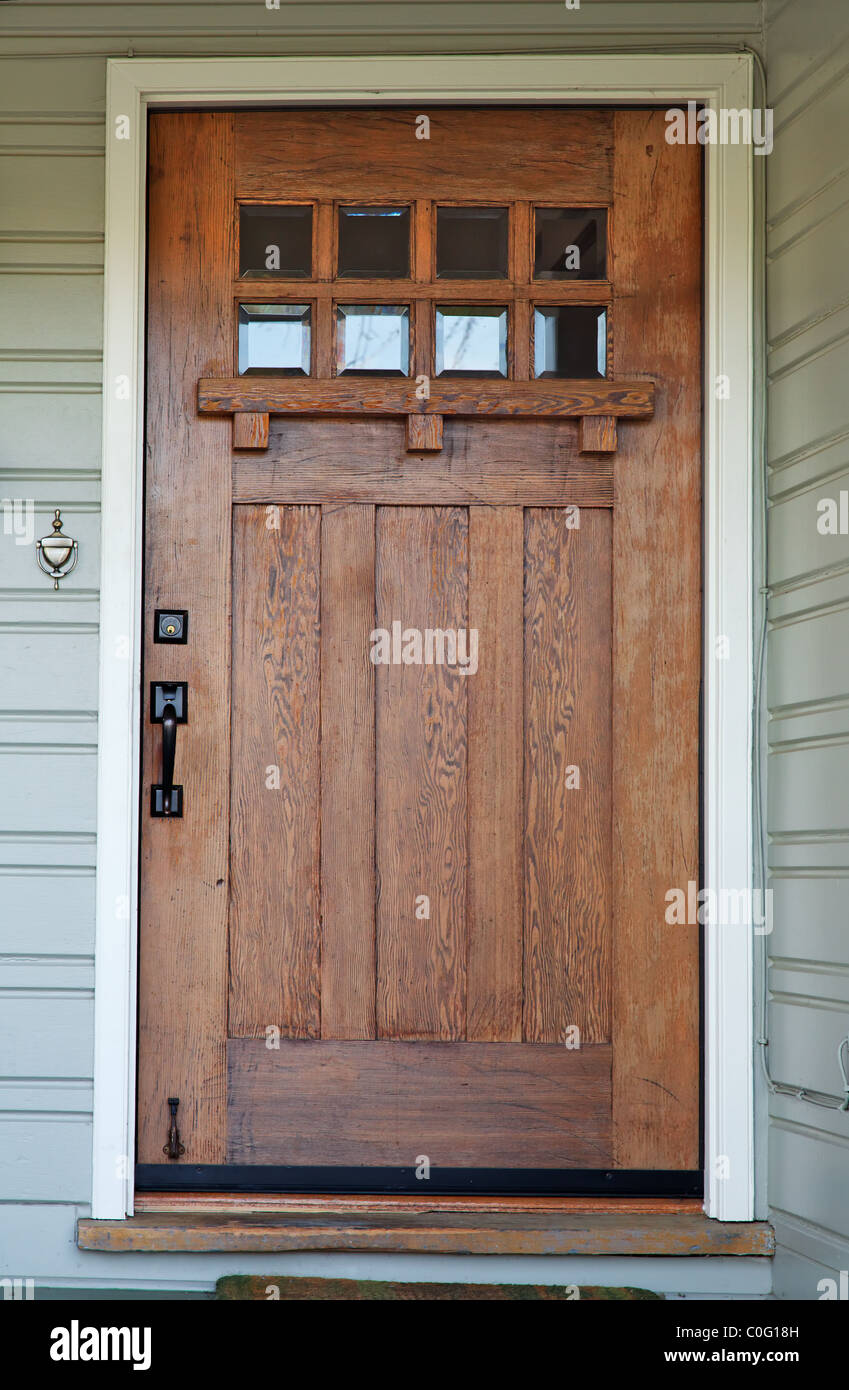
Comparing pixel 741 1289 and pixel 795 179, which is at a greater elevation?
pixel 795 179

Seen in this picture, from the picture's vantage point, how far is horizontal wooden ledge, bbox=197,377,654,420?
2.53m

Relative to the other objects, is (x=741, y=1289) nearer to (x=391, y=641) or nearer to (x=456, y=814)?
(x=456, y=814)

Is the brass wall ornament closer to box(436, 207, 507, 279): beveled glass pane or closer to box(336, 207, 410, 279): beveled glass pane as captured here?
box(336, 207, 410, 279): beveled glass pane

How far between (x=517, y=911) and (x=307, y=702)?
0.60 metres

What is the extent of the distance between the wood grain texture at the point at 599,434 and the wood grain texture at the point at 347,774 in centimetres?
47

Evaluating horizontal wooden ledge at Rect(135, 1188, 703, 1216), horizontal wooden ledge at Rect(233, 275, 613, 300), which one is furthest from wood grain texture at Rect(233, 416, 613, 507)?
horizontal wooden ledge at Rect(135, 1188, 703, 1216)

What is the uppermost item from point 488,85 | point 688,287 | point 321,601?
point 488,85

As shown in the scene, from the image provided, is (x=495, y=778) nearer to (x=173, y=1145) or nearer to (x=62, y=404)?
(x=173, y=1145)

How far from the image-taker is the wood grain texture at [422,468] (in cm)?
255

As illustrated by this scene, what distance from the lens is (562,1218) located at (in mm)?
2436

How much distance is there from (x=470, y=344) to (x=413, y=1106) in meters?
1.55

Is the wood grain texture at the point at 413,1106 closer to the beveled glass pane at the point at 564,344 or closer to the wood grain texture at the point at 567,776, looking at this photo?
the wood grain texture at the point at 567,776

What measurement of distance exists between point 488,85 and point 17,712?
1.58 meters

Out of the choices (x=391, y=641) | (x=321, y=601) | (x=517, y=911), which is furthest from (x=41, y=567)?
(x=517, y=911)
